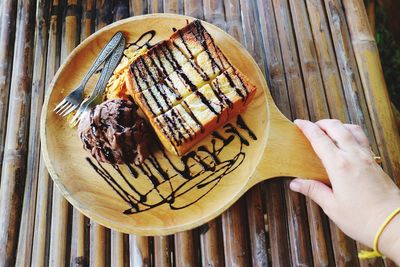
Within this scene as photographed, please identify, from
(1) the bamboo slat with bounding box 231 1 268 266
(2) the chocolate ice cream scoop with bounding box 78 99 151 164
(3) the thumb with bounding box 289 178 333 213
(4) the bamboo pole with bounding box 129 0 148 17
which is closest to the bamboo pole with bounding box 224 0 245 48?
→ (1) the bamboo slat with bounding box 231 1 268 266

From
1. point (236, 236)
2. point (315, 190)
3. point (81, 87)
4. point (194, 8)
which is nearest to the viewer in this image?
point (315, 190)

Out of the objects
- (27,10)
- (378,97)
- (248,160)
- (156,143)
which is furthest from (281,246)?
(27,10)

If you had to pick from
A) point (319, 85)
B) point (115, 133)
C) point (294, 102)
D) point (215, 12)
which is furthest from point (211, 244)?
point (215, 12)

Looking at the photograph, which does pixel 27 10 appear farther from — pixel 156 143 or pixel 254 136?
pixel 254 136

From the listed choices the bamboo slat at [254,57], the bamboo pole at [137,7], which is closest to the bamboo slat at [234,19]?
the bamboo slat at [254,57]

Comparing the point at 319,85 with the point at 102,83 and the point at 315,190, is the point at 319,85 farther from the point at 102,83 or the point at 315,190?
the point at 102,83

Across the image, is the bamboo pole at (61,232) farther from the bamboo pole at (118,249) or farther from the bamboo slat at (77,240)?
the bamboo pole at (118,249)
